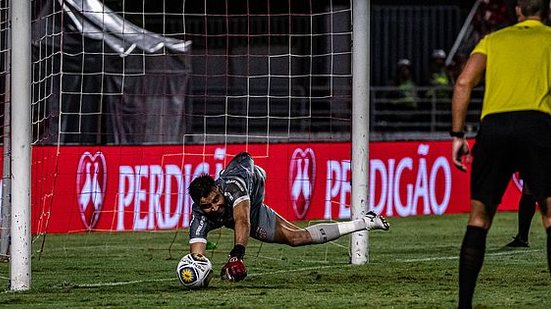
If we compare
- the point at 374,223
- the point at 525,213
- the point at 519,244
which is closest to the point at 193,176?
the point at 519,244

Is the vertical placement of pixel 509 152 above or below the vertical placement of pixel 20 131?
below

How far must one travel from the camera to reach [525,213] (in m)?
14.5

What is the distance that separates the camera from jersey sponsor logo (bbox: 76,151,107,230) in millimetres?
16891

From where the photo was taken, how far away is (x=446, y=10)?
25953mm

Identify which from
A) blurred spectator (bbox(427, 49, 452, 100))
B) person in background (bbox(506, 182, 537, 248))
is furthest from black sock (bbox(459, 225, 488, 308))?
blurred spectator (bbox(427, 49, 452, 100))

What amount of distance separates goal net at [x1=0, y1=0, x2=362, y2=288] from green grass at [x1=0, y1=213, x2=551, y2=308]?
528 millimetres

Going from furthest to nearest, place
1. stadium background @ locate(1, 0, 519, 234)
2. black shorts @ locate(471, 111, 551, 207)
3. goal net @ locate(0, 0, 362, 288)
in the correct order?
stadium background @ locate(1, 0, 519, 234) < goal net @ locate(0, 0, 362, 288) < black shorts @ locate(471, 111, 551, 207)

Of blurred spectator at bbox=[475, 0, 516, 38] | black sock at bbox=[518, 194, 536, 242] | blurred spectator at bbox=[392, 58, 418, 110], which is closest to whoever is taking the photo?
black sock at bbox=[518, 194, 536, 242]

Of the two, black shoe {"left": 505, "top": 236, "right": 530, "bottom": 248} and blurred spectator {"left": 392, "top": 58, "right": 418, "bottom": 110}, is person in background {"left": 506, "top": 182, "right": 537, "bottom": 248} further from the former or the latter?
blurred spectator {"left": 392, "top": 58, "right": 418, "bottom": 110}

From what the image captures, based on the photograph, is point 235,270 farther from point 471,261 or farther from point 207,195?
point 471,261

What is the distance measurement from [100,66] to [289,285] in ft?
29.5

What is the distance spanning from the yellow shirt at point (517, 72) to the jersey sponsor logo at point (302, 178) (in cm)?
1028

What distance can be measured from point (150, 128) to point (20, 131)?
9128 mm

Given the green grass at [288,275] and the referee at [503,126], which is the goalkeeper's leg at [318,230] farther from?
the referee at [503,126]
